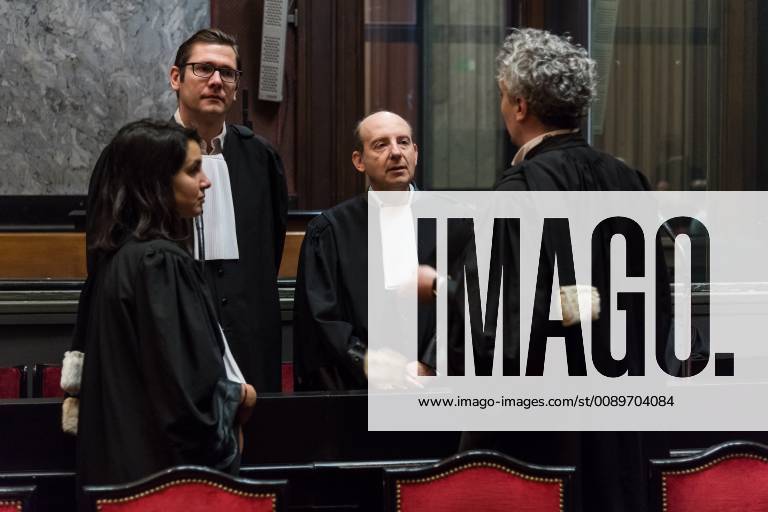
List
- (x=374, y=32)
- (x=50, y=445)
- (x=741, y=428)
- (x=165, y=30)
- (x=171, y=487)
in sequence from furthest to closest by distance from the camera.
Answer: (x=374, y=32) → (x=165, y=30) → (x=741, y=428) → (x=50, y=445) → (x=171, y=487)

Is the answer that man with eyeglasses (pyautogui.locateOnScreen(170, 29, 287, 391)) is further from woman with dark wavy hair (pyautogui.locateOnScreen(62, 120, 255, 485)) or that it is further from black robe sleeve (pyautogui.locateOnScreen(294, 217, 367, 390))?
woman with dark wavy hair (pyautogui.locateOnScreen(62, 120, 255, 485))

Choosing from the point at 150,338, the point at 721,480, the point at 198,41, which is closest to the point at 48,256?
the point at 198,41

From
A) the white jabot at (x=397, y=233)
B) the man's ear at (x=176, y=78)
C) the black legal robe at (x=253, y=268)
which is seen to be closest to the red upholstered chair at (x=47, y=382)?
the black legal robe at (x=253, y=268)

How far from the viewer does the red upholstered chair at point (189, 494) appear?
235 cm

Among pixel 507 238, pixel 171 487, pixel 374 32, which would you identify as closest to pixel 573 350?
pixel 507 238

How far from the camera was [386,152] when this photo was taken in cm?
364

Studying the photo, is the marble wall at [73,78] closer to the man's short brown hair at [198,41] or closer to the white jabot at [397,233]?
the man's short brown hair at [198,41]

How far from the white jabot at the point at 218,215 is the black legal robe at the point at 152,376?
39.3 inches

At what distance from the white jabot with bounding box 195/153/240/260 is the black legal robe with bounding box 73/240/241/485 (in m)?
1.00

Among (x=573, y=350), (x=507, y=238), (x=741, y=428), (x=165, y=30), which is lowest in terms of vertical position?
(x=741, y=428)

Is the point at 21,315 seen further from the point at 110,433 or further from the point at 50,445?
the point at 110,433

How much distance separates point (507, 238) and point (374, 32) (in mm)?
4404

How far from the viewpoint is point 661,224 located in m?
3.02

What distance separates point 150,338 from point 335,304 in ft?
3.35
